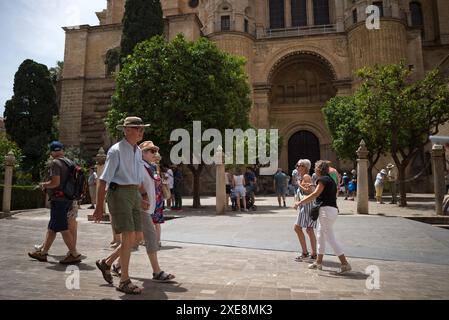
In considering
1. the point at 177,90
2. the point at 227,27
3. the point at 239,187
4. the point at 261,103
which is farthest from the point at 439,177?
the point at 227,27

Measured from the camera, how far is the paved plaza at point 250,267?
11.7 feet

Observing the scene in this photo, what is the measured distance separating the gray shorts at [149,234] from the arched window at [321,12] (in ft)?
102

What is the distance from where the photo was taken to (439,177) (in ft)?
35.3

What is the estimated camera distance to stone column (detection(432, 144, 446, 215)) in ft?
34.4

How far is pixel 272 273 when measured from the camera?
14.5 feet

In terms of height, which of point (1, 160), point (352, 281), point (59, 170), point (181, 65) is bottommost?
point (352, 281)

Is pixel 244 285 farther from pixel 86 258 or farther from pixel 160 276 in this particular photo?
pixel 86 258

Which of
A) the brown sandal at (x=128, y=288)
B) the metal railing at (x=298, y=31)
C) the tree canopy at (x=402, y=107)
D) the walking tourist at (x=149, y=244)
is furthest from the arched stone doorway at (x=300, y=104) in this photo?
the brown sandal at (x=128, y=288)

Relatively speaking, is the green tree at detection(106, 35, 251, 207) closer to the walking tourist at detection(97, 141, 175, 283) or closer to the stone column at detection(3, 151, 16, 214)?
the stone column at detection(3, 151, 16, 214)

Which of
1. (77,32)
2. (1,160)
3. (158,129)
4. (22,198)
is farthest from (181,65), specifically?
(77,32)

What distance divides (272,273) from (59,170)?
129 inches

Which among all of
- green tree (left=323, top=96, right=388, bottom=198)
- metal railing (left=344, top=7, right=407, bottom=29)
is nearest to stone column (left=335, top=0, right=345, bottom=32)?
metal railing (left=344, top=7, right=407, bottom=29)

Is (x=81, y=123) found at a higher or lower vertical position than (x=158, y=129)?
higher

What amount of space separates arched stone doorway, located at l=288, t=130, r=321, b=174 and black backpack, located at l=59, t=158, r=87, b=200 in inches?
1026
